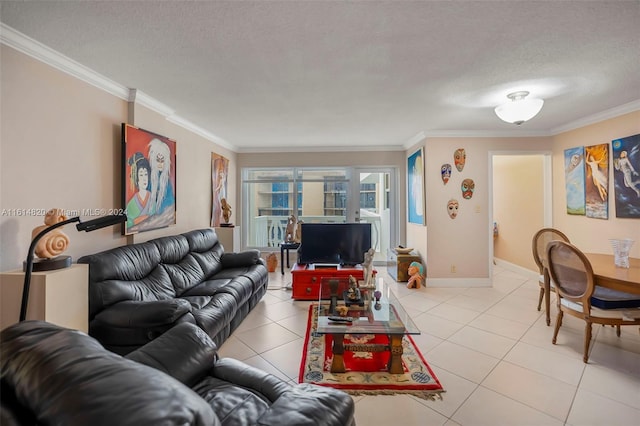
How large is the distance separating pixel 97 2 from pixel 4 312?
181 centimetres

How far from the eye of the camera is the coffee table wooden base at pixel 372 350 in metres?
2.10

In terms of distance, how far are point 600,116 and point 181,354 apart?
5.03m

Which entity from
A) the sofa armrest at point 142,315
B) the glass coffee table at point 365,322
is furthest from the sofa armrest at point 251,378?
the glass coffee table at point 365,322

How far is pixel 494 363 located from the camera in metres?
2.24

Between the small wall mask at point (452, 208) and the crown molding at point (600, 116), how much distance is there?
180 centimetres

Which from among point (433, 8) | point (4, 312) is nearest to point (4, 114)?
point (4, 312)

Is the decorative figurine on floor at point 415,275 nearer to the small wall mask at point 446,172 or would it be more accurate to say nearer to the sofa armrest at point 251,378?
the small wall mask at point 446,172

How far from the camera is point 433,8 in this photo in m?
1.53

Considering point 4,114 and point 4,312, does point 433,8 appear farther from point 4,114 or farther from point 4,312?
point 4,312

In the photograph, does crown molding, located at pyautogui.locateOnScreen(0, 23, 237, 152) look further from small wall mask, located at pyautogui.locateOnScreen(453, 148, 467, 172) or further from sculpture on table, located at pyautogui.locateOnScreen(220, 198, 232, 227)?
small wall mask, located at pyautogui.locateOnScreen(453, 148, 467, 172)

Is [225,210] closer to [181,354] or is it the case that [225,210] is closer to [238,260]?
[238,260]

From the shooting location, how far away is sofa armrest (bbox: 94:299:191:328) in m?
1.89

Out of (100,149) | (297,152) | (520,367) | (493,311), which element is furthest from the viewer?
(297,152)

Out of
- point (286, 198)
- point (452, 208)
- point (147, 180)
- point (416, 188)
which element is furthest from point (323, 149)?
point (147, 180)
